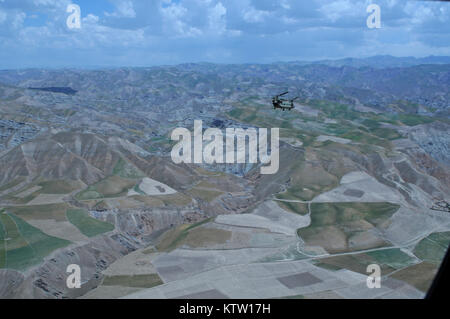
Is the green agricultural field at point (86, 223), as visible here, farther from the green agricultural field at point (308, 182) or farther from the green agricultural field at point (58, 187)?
the green agricultural field at point (308, 182)

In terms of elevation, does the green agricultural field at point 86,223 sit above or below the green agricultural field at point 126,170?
below

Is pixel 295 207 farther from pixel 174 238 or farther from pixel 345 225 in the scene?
pixel 174 238

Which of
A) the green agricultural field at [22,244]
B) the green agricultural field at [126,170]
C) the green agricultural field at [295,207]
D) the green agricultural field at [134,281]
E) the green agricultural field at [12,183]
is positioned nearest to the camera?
the green agricultural field at [134,281]

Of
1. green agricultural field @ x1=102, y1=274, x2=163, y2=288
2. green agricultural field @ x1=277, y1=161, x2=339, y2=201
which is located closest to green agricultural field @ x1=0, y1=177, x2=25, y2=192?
green agricultural field @ x1=102, y1=274, x2=163, y2=288

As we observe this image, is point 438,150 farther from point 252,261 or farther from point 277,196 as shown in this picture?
point 252,261

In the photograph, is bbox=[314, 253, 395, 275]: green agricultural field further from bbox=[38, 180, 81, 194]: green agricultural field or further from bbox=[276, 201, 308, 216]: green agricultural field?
bbox=[38, 180, 81, 194]: green agricultural field

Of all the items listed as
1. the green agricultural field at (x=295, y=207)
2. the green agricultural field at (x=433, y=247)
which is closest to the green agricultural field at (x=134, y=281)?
the green agricultural field at (x=295, y=207)
